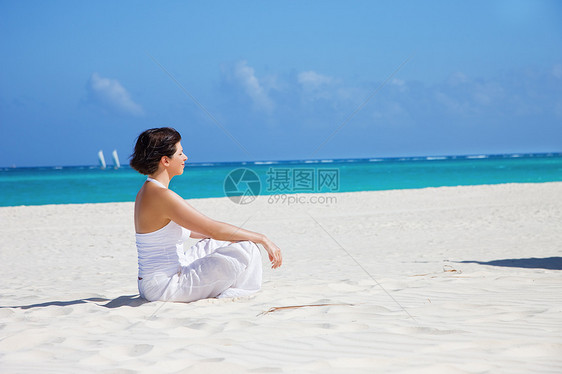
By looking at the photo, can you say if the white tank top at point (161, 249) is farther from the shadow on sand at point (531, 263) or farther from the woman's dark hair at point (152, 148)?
the shadow on sand at point (531, 263)

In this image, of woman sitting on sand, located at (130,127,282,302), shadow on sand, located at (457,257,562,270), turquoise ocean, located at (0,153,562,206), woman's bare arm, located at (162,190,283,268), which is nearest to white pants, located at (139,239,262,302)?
woman sitting on sand, located at (130,127,282,302)

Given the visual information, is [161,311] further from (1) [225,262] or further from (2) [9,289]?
(2) [9,289]

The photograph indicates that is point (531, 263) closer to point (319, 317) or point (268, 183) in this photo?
point (319, 317)

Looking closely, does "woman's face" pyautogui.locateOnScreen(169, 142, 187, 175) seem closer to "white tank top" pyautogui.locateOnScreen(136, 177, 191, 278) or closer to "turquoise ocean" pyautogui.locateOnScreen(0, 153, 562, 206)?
"white tank top" pyautogui.locateOnScreen(136, 177, 191, 278)

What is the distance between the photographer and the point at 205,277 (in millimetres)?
3377

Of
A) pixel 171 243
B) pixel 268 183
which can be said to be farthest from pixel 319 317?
pixel 268 183

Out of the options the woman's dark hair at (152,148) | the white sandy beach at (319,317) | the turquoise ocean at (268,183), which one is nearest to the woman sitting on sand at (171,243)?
the woman's dark hair at (152,148)

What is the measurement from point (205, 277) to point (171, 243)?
324 millimetres

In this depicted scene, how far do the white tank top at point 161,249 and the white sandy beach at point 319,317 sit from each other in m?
0.24

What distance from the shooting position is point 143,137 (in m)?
3.31

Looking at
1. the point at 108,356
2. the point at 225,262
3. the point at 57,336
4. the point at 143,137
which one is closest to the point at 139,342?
the point at 108,356

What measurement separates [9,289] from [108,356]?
327cm

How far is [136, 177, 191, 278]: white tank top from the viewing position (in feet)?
11.0

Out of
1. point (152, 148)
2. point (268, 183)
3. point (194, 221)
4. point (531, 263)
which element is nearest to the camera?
point (194, 221)
